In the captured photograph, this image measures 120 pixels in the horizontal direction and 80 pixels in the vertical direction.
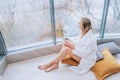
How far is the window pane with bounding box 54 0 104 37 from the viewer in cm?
228

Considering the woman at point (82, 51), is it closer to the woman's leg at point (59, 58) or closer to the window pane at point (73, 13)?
the woman's leg at point (59, 58)

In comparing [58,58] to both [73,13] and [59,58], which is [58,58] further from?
[73,13]

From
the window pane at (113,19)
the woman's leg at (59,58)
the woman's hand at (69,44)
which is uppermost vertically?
the window pane at (113,19)

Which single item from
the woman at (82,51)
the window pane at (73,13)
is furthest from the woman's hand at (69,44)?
the window pane at (73,13)

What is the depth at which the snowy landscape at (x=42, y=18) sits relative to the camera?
213cm

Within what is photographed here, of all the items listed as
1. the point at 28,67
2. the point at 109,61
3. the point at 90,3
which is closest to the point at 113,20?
the point at 90,3

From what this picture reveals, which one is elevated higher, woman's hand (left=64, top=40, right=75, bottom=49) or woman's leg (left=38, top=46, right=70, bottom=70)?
woman's hand (left=64, top=40, right=75, bottom=49)

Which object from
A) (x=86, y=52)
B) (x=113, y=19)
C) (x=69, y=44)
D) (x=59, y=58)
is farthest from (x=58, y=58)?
(x=113, y=19)

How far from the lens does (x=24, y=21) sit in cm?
226

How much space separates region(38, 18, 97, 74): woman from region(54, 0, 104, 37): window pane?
37cm

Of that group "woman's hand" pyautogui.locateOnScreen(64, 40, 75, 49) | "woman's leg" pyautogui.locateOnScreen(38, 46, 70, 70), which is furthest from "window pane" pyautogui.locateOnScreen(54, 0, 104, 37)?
"woman's leg" pyautogui.locateOnScreen(38, 46, 70, 70)

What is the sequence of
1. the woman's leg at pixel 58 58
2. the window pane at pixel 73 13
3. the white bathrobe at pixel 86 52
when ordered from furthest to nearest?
the window pane at pixel 73 13
the woman's leg at pixel 58 58
the white bathrobe at pixel 86 52

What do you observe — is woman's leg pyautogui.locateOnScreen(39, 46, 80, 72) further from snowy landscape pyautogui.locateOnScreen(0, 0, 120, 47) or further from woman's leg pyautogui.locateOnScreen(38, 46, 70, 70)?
snowy landscape pyautogui.locateOnScreen(0, 0, 120, 47)

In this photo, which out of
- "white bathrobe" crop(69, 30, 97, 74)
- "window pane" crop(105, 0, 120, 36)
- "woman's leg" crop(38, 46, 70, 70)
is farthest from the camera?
"window pane" crop(105, 0, 120, 36)
